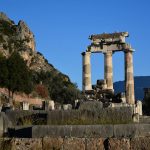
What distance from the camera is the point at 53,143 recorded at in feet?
32.8

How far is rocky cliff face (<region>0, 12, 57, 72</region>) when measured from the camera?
11012 centimetres

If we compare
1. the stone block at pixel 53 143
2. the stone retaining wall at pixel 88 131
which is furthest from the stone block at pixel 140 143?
the stone block at pixel 53 143

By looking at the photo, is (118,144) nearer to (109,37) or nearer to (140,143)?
(140,143)

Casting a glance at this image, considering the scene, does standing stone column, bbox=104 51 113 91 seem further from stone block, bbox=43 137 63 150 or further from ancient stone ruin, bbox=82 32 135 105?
stone block, bbox=43 137 63 150

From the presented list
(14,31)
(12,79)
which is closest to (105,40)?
(12,79)

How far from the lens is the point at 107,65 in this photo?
202ft

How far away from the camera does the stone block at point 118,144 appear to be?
977 cm

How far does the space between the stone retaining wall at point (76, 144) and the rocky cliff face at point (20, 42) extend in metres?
94.6

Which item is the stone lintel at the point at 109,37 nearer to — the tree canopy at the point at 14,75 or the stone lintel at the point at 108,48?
the stone lintel at the point at 108,48

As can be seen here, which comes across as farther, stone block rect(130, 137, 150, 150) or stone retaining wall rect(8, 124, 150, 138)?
stone retaining wall rect(8, 124, 150, 138)

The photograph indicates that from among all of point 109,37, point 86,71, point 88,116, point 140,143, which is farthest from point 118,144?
point 86,71

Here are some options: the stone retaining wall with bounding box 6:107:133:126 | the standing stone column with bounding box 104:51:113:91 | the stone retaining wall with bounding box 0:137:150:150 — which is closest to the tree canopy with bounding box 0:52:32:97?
the standing stone column with bounding box 104:51:113:91

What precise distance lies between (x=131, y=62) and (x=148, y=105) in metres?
22.2

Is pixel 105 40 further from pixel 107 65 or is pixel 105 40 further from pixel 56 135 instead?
pixel 56 135
